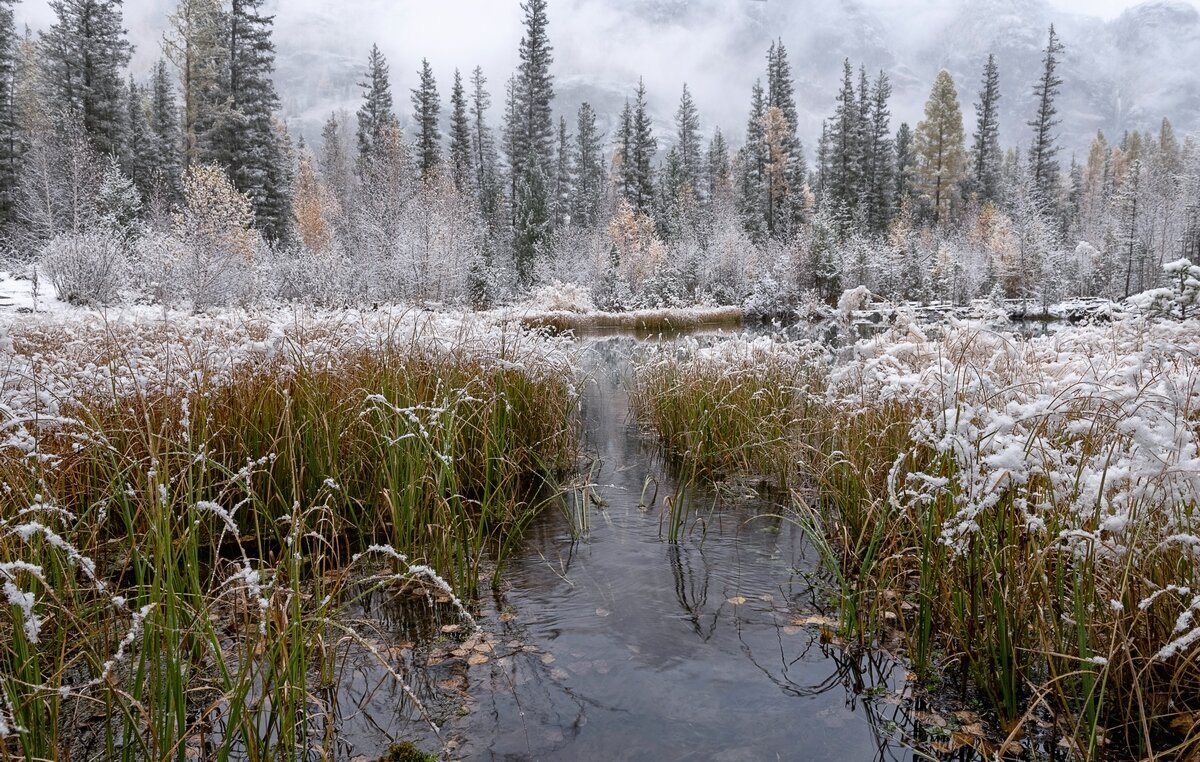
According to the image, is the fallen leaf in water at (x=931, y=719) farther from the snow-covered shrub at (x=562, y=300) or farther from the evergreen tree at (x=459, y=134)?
the evergreen tree at (x=459, y=134)

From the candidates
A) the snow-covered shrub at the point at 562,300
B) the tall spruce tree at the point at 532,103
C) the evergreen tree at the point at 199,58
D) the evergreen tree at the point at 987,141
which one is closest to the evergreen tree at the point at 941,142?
the evergreen tree at the point at 987,141

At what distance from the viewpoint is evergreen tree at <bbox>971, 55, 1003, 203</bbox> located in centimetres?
4953

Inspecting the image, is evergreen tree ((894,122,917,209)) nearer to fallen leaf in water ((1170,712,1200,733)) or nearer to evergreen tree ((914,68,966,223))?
evergreen tree ((914,68,966,223))

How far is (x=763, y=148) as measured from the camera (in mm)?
46312

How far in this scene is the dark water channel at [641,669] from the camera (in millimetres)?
2297

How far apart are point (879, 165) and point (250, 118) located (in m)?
41.1

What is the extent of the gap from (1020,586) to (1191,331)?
80.2 inches

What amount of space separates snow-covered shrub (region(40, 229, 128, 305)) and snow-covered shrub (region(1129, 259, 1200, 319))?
16.2 meters

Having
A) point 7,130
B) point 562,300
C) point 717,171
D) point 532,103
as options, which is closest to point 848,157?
point 717,171

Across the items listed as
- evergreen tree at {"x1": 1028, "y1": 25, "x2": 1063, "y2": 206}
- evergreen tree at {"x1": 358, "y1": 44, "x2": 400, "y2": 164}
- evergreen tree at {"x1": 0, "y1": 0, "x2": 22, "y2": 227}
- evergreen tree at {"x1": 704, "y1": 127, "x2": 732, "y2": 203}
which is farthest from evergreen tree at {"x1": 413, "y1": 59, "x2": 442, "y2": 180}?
evergreen tree at {"x1": 1028, "y1": 25, "x2": 1063, "y2": 206}

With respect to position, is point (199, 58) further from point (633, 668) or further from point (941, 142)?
point (941, 142)

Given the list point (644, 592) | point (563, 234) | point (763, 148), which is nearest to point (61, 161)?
point (563, 234)

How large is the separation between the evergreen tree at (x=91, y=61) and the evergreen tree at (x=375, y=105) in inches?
607

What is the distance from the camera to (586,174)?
57.9m
